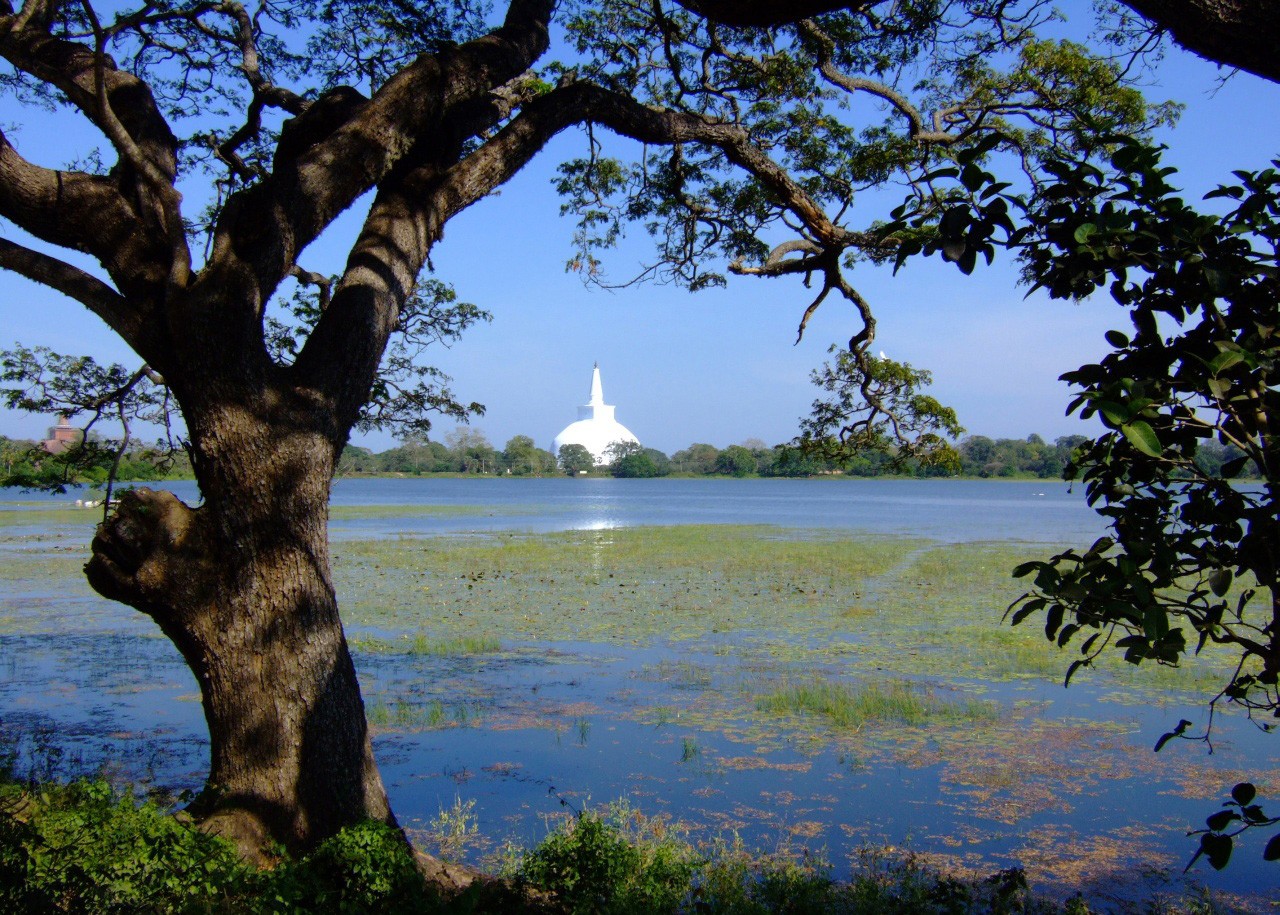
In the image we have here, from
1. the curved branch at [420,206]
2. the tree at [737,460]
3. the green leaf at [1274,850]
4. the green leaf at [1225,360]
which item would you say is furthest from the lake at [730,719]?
the tree at [737,460]

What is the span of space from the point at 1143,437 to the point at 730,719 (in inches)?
230

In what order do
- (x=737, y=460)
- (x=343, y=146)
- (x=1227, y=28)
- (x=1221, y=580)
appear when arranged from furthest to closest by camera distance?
(x=737, y=460)
(x=343, y=146)
(x=1227, y=28)
(x=1221, y=580)

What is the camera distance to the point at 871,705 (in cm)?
731

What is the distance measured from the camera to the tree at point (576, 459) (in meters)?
92.1

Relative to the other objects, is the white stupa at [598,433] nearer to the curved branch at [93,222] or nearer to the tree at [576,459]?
the tree at [576,459]

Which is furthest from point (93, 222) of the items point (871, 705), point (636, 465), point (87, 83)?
point (636, 465)

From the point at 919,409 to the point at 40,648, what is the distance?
847cm

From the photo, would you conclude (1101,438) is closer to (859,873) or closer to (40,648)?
(859,873)

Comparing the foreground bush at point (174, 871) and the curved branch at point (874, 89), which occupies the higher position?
the curved branch at point (874, 89)

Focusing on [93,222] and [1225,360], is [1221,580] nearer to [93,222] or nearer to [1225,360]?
[1225,360]

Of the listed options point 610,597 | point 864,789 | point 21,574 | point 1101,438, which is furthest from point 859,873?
point 21,574

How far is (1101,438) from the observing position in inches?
73.2

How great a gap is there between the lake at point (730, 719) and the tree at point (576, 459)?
256ft

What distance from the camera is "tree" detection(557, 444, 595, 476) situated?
92062 mm
